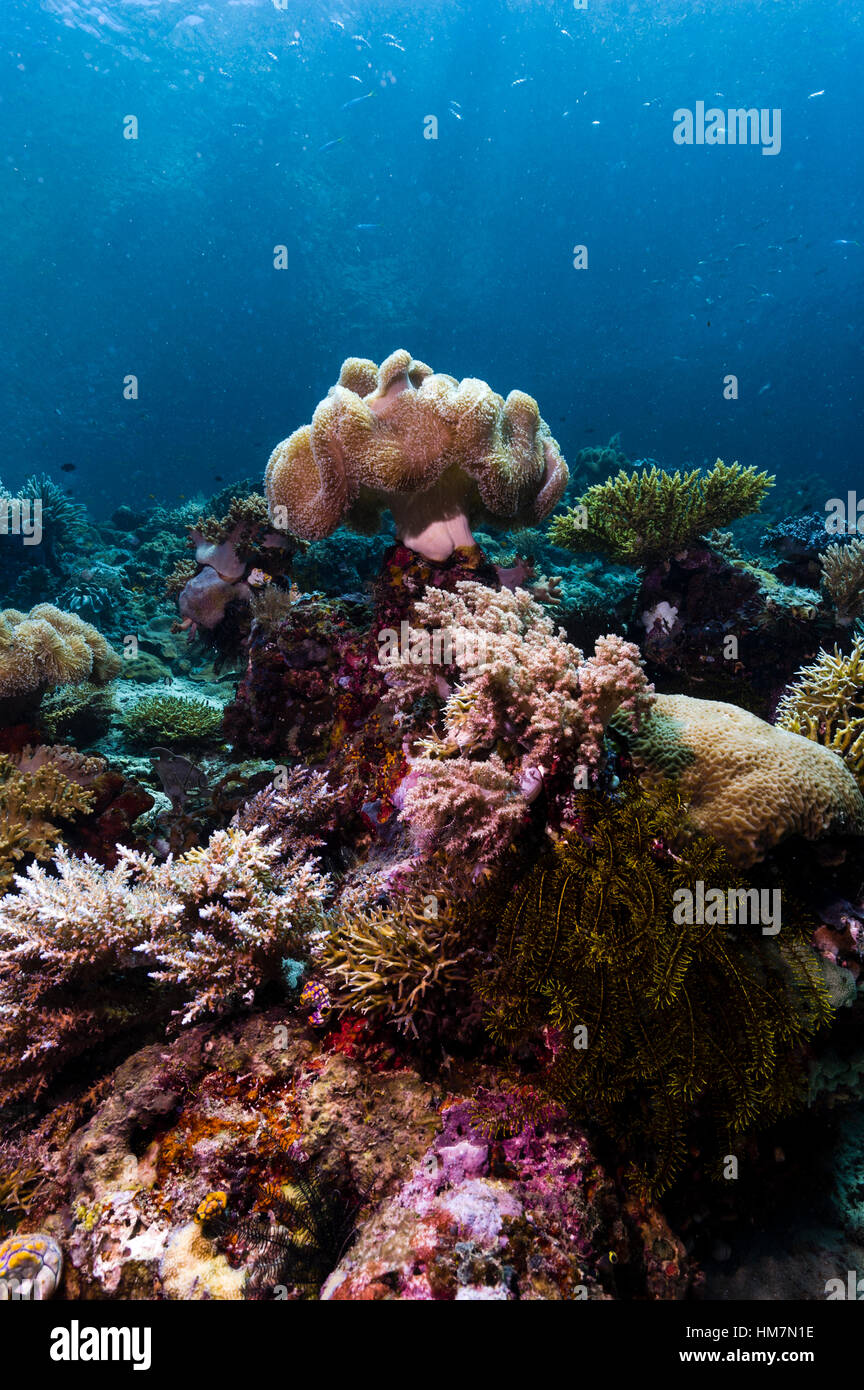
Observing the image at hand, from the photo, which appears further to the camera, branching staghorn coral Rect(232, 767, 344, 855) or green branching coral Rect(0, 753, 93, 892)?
green branching coral Rect(0, 753, 93, 892)

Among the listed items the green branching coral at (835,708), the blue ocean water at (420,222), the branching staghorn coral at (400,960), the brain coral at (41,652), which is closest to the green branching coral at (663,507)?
the green branching coral at (835,708)

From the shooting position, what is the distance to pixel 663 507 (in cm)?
588

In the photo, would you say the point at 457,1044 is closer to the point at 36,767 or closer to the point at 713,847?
the point at 713,847

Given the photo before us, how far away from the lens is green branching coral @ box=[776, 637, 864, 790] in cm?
341

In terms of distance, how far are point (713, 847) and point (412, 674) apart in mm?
1976

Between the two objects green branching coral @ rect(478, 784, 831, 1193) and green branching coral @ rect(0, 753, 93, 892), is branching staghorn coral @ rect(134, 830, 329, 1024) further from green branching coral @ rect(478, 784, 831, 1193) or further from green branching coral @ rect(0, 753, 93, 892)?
green branching coral @ rect(0, 753, 93, 892)

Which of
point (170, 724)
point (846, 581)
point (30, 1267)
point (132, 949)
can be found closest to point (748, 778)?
point (132, 949)

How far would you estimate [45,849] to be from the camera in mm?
4078

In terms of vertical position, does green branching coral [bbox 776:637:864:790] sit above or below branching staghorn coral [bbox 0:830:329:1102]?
above

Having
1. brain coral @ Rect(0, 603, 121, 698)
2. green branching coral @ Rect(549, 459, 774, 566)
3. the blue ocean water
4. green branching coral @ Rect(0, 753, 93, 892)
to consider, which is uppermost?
the blue ocean water

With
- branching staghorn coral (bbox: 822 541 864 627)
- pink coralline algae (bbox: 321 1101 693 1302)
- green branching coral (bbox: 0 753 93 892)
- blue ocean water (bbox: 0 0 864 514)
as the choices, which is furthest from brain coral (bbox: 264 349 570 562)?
blue ocean water (bbox: 0 0 864 514)

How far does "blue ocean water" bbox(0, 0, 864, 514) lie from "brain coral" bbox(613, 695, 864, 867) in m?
41.7

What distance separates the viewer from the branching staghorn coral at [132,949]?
266 centimetres

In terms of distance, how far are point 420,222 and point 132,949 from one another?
85.1m
